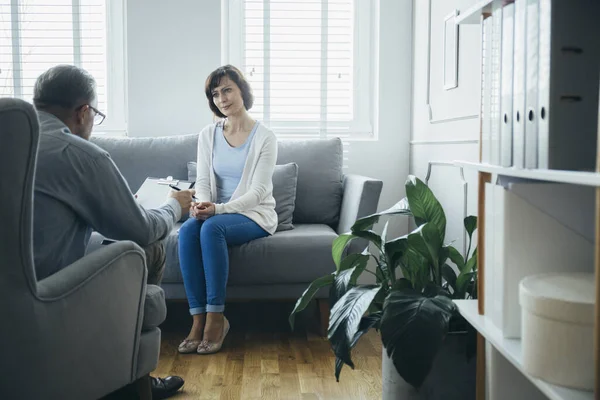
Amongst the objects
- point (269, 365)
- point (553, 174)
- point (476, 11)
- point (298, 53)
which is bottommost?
point (269, 365)

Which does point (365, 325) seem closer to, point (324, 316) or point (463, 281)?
point (463, 281)

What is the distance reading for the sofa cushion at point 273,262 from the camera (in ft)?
9.18

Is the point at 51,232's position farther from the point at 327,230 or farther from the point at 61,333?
the point at 327,230

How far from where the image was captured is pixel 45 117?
65.8 inches

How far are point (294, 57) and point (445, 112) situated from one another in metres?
1.07

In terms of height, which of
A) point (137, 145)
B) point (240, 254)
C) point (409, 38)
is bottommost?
point (240, 254)

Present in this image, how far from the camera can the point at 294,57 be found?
3.74m

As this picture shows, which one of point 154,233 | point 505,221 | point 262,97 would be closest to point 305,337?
point 154,233

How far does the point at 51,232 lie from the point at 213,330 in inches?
47.4

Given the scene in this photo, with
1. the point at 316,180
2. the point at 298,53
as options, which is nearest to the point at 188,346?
the point at 316,180

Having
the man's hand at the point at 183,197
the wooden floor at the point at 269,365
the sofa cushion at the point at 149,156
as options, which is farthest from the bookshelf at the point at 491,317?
the sofa cushion at the point at 149,156

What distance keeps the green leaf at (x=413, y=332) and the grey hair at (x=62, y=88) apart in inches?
38.3

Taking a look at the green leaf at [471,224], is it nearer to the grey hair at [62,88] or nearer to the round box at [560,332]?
the round box at [560,332]

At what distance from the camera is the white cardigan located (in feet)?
9.36
